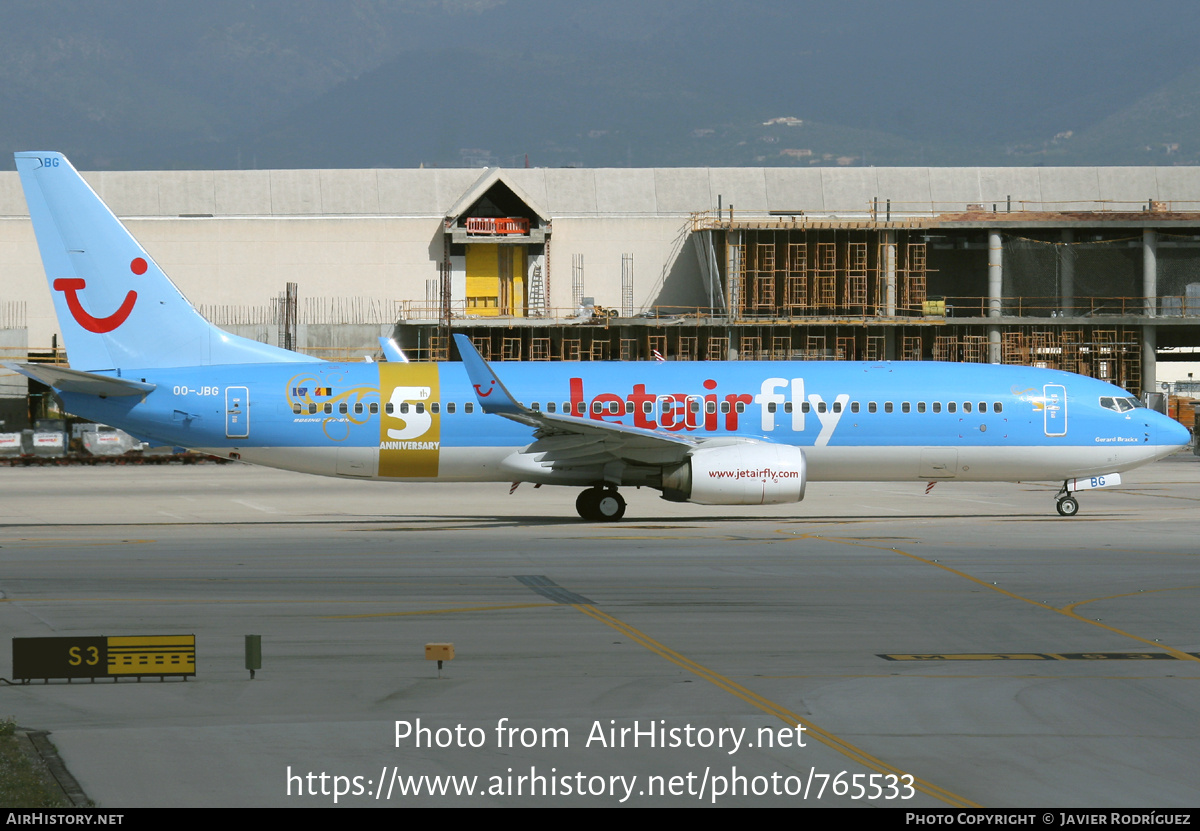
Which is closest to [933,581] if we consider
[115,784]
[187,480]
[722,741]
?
[722,741]

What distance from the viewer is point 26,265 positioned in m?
74.0

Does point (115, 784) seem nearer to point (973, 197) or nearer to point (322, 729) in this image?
point (322, 729)

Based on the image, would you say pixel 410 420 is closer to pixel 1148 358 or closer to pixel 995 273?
pixel 995 273

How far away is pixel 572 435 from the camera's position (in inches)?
1313

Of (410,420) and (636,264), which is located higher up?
(636,264)

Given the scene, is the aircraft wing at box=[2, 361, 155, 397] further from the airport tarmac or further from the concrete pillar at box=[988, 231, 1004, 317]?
the concrete pillar at box=[988, 231, 1004, 317]

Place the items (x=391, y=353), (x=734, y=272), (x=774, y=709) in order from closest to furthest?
(x=774, y=709), (x=391, y=353), (x=734, y=272)

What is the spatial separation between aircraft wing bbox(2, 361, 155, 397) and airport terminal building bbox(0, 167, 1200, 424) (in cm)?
3947

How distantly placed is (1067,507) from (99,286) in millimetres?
25895

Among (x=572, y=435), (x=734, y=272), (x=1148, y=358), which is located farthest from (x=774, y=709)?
(x=1148, y=358)

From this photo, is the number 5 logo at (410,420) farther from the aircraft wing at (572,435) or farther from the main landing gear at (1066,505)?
the main landing gear at (1066,505)

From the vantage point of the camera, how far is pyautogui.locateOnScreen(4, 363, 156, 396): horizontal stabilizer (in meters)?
31.3

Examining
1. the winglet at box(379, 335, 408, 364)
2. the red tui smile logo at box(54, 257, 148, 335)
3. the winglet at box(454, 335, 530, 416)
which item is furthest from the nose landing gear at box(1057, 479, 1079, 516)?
the red tui smile logo at box(54, 257, 148, 335)

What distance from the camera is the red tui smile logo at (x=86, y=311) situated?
33.3m
